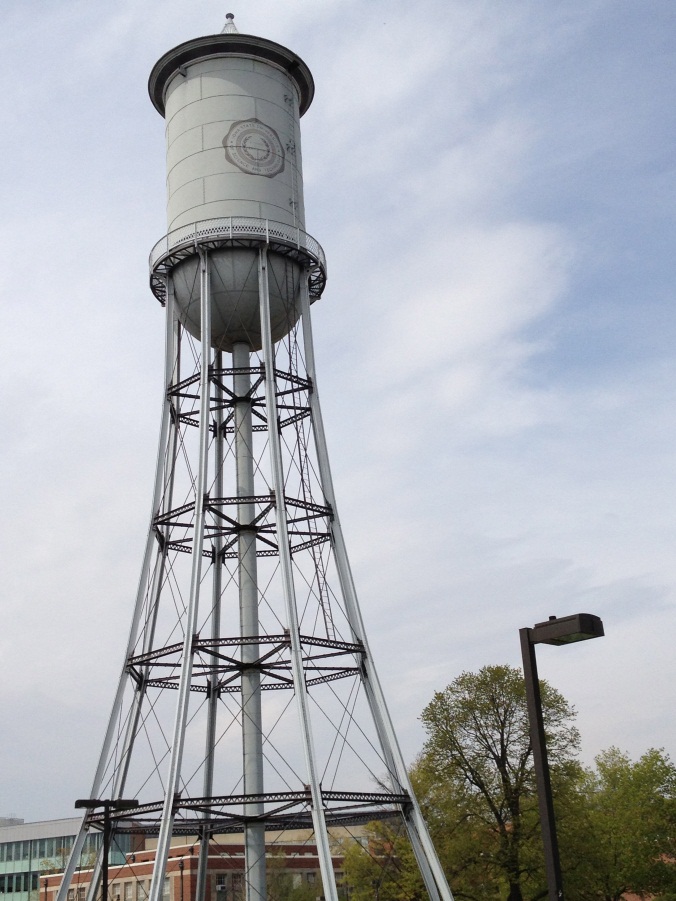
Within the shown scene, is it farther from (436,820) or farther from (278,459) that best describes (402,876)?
(278,459)

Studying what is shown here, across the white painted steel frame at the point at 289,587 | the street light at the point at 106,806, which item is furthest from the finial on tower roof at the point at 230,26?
the street light at the point at 106,806

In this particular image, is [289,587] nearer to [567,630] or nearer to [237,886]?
[567,630]

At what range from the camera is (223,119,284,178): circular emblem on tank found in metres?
28.8

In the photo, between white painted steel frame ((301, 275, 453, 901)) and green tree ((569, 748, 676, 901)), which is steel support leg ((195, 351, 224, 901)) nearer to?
white painted steel frame ((301, 275, 453, 901))

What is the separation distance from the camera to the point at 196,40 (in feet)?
97.2

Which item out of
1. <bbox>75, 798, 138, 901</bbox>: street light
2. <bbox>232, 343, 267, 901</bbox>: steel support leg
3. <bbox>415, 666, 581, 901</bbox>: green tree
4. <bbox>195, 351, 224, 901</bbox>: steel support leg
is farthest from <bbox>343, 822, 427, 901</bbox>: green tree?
<bbox>75, 798, 138, 901</bbox>: street light

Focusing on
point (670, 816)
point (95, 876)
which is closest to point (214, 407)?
point (95, 876)

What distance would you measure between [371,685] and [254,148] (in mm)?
14315

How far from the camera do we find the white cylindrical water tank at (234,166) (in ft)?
93.0

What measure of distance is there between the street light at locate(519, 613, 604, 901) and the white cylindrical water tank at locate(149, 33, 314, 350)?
16396 mm

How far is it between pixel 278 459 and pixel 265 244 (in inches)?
226

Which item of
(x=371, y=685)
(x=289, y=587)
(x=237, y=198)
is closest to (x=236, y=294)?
(x=237, y=198)

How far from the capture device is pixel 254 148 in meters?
29.0

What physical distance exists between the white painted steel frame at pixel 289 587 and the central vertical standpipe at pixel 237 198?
92cm
